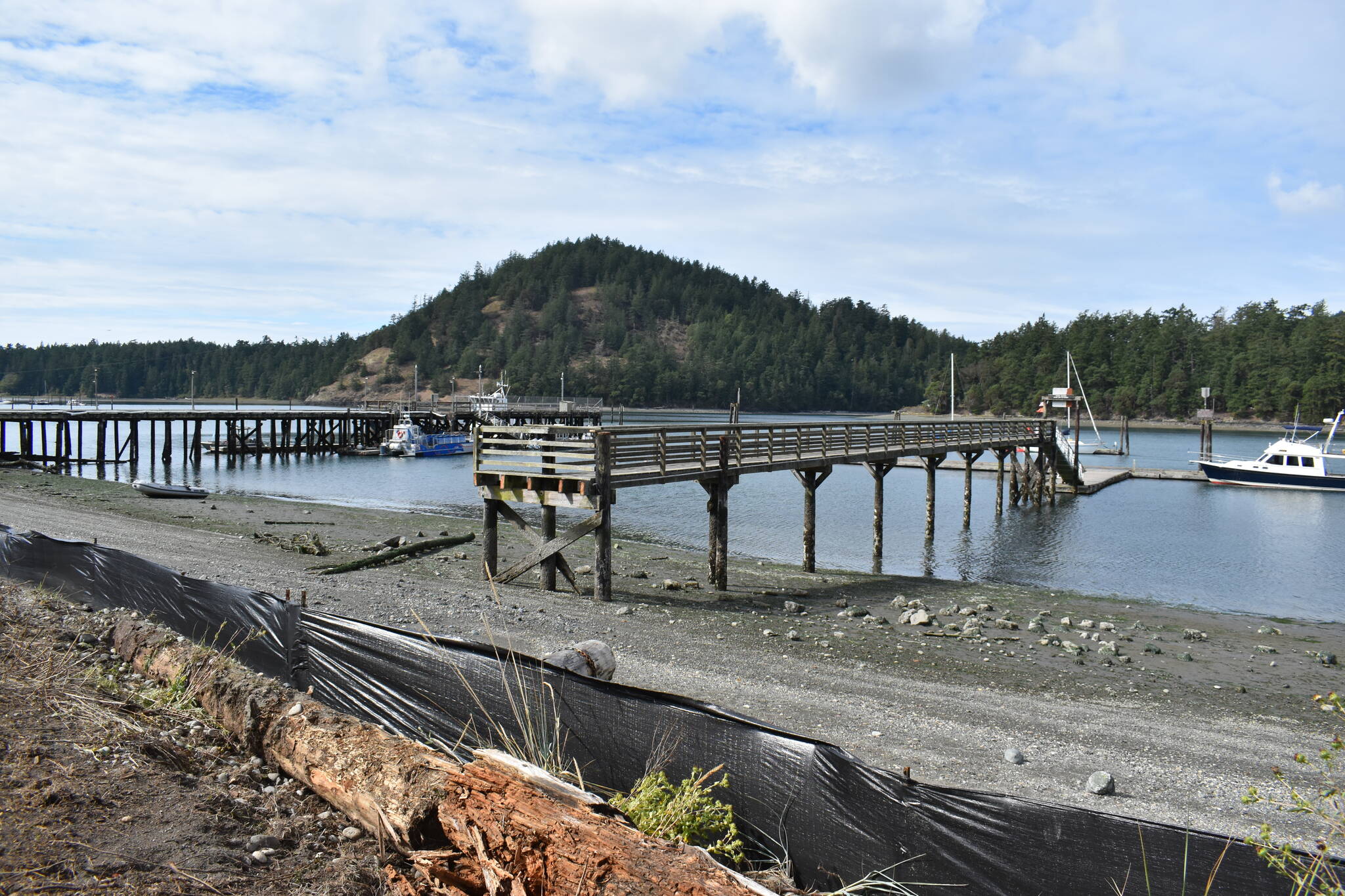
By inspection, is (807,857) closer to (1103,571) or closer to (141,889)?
(141,889)

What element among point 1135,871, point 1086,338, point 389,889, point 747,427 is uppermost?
point 1086,338

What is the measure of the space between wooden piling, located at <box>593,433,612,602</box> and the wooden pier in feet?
93.3

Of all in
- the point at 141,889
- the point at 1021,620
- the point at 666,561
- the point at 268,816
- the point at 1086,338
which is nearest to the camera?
the point at 141,889

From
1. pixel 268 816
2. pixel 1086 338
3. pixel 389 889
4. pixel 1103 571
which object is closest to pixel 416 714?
pixel 268 816

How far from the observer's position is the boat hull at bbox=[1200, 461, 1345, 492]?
5019cm

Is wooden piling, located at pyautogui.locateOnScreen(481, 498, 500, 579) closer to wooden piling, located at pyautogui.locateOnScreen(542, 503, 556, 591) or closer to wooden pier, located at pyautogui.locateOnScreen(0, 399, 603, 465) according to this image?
wooden piling, located at pyautogui.locateOnScreen(542, 503, 556, 591)

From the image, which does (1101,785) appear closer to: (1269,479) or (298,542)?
(298,542)

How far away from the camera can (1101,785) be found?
24.6ft

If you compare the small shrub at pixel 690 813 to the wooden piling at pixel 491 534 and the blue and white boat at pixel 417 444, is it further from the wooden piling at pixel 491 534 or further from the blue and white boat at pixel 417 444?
the blue and white boat at pixel 417 444

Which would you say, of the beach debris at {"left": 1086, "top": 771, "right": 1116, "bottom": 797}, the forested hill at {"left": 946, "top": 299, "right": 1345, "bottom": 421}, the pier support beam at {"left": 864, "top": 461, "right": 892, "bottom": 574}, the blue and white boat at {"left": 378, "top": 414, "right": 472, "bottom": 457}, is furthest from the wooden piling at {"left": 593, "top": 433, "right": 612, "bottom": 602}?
the forested hill at {"left": 946, "top": 299, "right": 1345, "bottom": 421}

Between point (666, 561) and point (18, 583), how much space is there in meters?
14.6

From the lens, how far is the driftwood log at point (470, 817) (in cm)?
411

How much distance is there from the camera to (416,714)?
6.45m

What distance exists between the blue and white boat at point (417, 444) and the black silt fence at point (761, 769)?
217 feet
